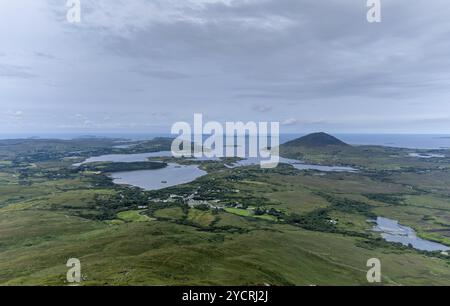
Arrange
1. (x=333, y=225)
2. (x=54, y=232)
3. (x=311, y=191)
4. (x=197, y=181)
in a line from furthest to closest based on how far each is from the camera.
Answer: (x=197, y=181) < (x=311, y=191) < (x=333, y=225) < (x=54, y=232)

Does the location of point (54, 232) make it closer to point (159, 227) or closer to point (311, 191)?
point (159, 227)

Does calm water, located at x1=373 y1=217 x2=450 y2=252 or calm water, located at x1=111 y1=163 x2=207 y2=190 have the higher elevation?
calm water, located at x1=111 y1=163 x2=207 y2=190

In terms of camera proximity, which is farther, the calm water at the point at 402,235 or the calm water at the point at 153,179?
the calm water at the point at 153,179

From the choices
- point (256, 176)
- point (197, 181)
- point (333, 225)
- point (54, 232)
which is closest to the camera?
point (54, 232)

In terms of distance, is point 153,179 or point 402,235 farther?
point 153,179

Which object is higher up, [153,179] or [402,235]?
[153,179]

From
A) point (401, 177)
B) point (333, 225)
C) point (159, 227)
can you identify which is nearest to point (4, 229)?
point (159, 227)

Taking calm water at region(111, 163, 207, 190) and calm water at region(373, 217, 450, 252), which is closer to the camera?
calm water at region(373, 217, 450, 252)

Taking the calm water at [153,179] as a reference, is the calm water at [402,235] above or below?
below
